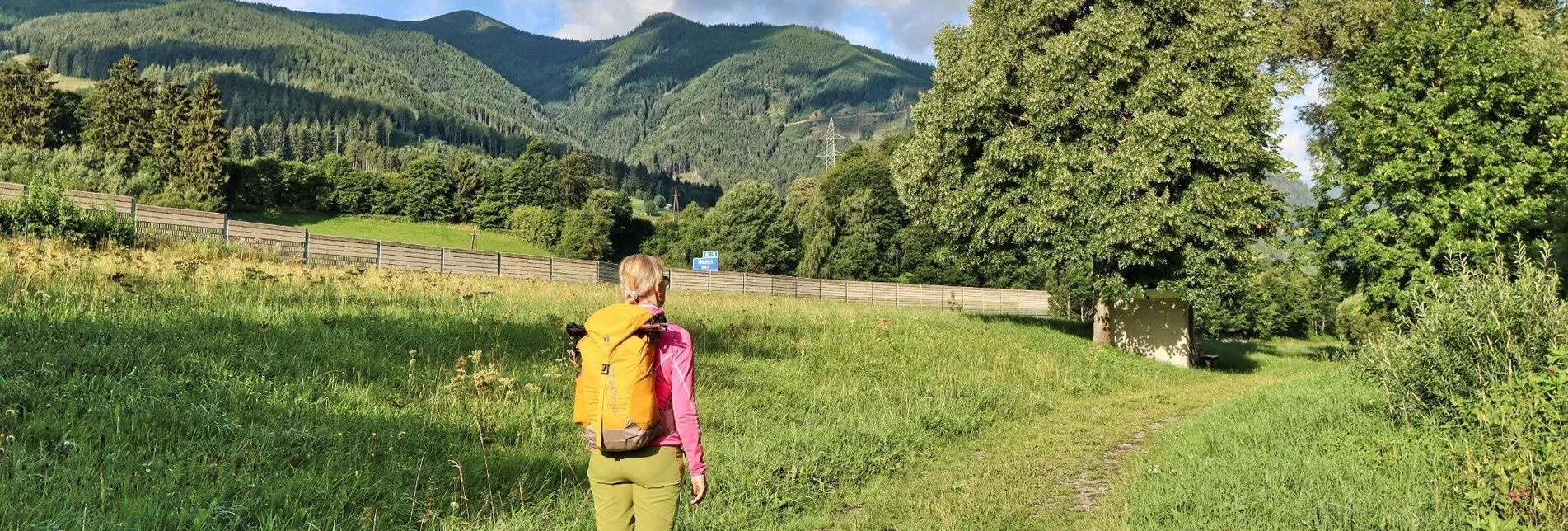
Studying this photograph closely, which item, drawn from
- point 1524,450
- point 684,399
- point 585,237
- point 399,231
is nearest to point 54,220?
point 684,399

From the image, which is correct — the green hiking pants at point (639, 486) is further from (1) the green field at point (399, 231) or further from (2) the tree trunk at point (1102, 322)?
(1) the green field at point (399, 231)

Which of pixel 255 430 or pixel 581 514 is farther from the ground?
pixel 255 430

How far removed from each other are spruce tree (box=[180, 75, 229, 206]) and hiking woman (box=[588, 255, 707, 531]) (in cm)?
9440

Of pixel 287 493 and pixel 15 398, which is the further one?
pixel 15 398

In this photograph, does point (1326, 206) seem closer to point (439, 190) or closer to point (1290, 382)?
point (1290, 382)

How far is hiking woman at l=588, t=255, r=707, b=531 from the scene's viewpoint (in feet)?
14.1

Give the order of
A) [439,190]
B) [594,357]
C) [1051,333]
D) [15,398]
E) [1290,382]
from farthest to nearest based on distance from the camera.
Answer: [439,190]
[1051,333]
[1290,382]
[15,398]
[594,357]

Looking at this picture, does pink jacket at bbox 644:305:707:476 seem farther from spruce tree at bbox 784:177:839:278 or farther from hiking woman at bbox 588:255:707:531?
spruce tree at bbox 784:177:839:278

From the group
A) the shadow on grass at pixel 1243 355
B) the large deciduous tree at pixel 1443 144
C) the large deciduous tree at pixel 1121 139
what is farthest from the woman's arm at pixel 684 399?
the shadow on grass at pixel 1243 355

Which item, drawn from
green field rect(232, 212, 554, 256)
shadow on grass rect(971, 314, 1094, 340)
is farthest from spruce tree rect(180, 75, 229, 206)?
shadow on grass rect(971, 314, 1094, 340)

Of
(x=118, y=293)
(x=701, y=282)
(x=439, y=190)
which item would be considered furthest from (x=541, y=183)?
(x=118, y=293)

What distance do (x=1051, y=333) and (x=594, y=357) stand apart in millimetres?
21699

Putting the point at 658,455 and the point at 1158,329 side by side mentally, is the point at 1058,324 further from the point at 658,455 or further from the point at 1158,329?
the point at 658,455

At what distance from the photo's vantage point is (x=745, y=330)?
655 inches
